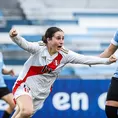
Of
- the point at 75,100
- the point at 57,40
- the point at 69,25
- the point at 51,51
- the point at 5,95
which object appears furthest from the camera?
the point at 69,25

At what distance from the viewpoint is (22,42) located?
20.0ft

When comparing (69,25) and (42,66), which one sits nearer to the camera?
(42,66)

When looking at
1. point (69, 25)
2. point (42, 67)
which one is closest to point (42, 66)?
point (42, 67)

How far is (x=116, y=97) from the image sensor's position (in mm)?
5785

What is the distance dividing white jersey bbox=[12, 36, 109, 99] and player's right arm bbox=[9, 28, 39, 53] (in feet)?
0.19

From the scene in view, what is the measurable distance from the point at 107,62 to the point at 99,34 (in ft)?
16.2

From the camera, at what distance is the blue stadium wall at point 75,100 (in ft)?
30.2

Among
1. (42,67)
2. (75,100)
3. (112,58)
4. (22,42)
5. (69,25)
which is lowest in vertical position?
(75,100)

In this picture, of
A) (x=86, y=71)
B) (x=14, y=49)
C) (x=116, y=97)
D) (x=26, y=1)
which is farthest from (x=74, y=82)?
(x=116, y=97)

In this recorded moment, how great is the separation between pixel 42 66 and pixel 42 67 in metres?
0.01

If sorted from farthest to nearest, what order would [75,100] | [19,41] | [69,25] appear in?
[69,25]
[75,100]
[19,41]

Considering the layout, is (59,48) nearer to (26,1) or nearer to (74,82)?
(74,82)

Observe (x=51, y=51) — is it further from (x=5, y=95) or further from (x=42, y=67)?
(x=5, y=95)

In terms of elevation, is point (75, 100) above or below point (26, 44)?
below
